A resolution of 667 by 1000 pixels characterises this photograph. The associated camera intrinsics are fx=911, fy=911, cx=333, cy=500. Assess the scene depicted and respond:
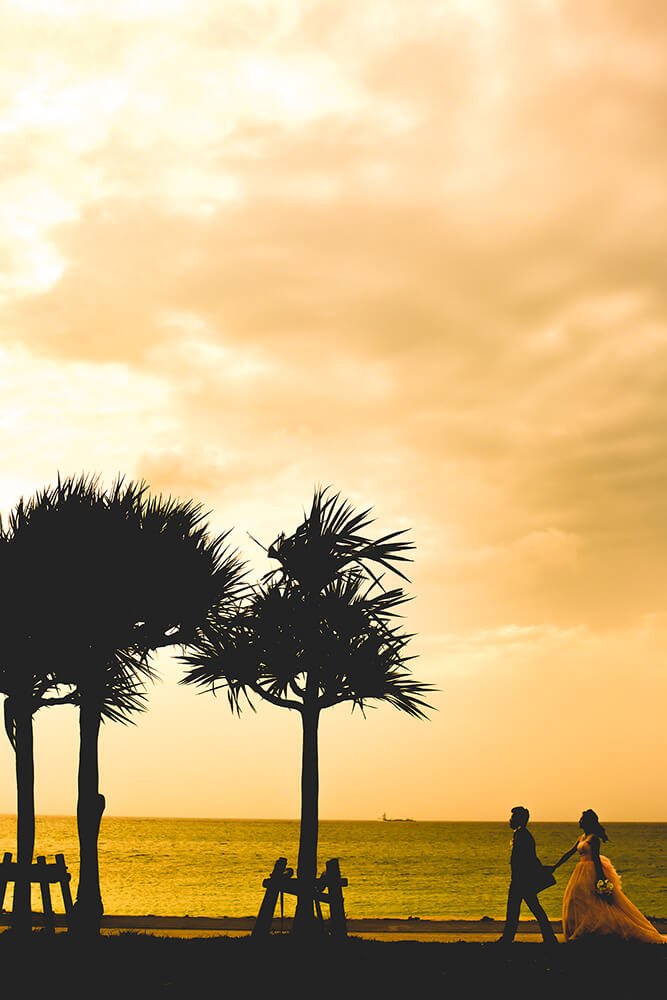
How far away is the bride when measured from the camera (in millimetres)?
11125

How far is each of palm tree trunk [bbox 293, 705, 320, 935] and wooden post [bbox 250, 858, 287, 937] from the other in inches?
11.6

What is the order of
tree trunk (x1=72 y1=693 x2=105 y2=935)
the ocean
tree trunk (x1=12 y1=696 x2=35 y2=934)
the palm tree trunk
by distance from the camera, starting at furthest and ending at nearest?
the ocean < tree trunk (x1=12 y1=696 x2=35 y2=934) < tree trunk (x1=72 y1=693 x2=105 y2=935) < the palm tree trunk

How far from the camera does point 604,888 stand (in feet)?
37.0

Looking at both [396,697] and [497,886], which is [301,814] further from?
[497,886]

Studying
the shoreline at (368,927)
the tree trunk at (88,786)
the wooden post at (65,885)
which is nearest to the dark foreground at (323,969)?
the tree trunk at (88,786)

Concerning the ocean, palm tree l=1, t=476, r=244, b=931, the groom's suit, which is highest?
palm tree l=1, t=476, r=244, b=931

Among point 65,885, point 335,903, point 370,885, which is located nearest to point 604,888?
point 335,903

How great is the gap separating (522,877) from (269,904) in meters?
3.45

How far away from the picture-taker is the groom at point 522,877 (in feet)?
38.5

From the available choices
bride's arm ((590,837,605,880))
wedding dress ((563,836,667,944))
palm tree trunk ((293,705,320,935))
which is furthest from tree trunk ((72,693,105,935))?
bride's arm ((590,837,605,880))

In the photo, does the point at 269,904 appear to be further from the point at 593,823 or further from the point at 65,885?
the point at 593,823

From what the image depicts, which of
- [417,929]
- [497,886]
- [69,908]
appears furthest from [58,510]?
[497,886]

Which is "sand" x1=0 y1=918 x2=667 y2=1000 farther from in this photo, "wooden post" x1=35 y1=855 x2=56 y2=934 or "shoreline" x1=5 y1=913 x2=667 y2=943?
"shoreline" x1=5 y1=913 x2=667 y2=943

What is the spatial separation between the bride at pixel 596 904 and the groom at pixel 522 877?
45cm
